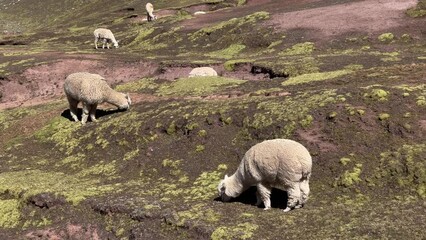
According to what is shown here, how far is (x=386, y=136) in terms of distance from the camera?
1323cm

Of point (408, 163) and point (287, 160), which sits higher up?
point (287, 160)

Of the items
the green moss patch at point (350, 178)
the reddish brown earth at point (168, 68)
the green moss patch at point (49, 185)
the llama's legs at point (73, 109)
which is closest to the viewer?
the green moss patch at point (350, 178)

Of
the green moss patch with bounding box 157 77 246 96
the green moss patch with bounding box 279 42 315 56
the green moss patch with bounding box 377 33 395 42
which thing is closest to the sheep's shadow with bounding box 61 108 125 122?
the green moss patch with bounding box 157 77 246 96

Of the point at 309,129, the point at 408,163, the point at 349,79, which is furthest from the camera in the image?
the point at 349,79

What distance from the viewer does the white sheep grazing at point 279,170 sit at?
10.6 m

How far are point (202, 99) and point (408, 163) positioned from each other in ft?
31.4

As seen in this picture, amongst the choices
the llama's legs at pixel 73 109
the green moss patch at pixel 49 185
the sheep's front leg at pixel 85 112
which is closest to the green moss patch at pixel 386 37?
the sheep's front leg at pixel 85 112

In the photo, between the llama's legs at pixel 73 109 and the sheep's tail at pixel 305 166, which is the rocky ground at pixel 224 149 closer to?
the llama's legs at pixel 73 109

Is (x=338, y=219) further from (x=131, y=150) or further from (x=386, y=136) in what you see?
(x=131, y=150)

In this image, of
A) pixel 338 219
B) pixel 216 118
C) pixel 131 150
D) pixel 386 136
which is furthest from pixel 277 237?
pixel 131 150

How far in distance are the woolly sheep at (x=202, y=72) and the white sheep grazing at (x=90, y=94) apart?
653cm

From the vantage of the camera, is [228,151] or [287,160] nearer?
[287,160]

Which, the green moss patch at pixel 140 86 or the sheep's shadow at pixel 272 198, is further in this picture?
the green moss patch at pixel 140 86

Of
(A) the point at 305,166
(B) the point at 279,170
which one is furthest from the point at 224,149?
(A) the point at 305,166
